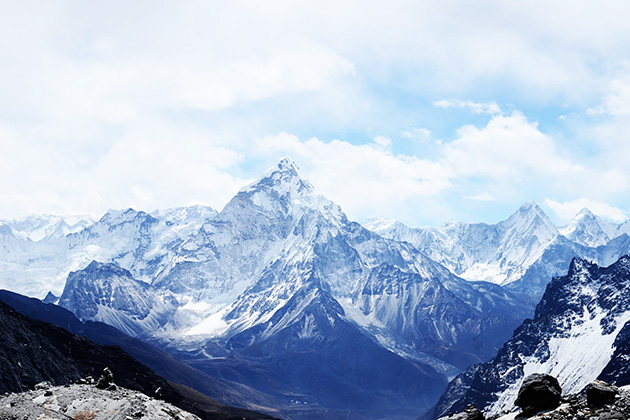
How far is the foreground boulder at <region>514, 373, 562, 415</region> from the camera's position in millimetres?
42000

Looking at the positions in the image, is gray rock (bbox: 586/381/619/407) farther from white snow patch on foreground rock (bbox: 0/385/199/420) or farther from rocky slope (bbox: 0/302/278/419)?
rocky slope (bbox: 0/302/278/419)

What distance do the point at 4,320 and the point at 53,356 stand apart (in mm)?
22334

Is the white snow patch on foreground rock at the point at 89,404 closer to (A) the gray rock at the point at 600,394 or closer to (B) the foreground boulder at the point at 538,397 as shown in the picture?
(B) the foreground boulder at the point at 538,397

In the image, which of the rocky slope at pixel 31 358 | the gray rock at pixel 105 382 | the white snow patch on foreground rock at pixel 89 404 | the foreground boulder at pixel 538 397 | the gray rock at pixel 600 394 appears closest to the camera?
the gray rock at pixel 600 394

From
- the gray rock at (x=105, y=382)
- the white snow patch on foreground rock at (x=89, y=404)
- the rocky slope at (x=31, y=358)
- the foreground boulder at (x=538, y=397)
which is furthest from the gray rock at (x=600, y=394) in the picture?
the rocky slope at (x=31, y=358)

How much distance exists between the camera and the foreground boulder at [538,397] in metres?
42.0

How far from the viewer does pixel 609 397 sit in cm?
3797

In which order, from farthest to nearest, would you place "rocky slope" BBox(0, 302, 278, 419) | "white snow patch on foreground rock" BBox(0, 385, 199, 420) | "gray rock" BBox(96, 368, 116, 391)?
"rocky slope" BBox(0, 302, 278, 419) < "gray rock" BBox(96, 368, 116, 391) < "white snow patch on foreground rock" BBox(0, 385, 199, 420)

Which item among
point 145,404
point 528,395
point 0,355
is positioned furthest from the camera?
point 0,355

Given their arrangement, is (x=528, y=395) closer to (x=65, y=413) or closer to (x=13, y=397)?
(x=65, y=413)

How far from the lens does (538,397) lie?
42188mm

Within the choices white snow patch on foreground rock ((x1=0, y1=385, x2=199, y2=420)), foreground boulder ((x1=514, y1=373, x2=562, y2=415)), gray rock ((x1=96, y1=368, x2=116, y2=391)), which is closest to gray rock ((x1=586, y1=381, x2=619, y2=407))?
foreground boulder ((x1=514, y1=373, x2=562, y2=415))

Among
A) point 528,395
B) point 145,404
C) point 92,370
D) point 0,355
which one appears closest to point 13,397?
point 145,404

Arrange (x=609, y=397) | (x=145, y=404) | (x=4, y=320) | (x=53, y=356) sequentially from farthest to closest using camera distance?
(x=53, y=356), (x=4, y=320), (x=145, y=404), (x=609, y=397)
